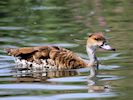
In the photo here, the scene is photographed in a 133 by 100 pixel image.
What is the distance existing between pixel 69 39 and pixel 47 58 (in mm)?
2940

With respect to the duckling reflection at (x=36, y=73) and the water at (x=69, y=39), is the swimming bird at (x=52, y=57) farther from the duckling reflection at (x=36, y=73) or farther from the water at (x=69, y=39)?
the water at (x=69, y=39)

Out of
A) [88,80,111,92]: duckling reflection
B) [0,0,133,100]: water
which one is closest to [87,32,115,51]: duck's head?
[0,0,133,100]: water

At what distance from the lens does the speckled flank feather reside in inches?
516

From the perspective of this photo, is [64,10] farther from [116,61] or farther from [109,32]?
[116,61]

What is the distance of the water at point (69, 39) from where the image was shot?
1055 centimetres

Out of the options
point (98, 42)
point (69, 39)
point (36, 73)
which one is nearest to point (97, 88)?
point (36, 73)

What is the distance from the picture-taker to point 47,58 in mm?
13180

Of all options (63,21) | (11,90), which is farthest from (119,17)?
(11,90)

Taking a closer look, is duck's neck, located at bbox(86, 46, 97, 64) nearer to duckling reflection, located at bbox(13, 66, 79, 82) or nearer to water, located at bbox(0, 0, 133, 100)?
water, located at bbox(0, 0, 133, 100)

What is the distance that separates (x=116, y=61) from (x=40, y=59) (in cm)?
142

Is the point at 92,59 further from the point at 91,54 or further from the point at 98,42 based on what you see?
the point at 98,42

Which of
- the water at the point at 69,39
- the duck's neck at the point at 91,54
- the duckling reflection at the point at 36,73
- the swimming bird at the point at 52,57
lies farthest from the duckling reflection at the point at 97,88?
the duck's neck at the point at 91,54

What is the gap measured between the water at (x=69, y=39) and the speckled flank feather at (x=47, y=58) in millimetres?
276

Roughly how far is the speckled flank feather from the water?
276 millimetres
